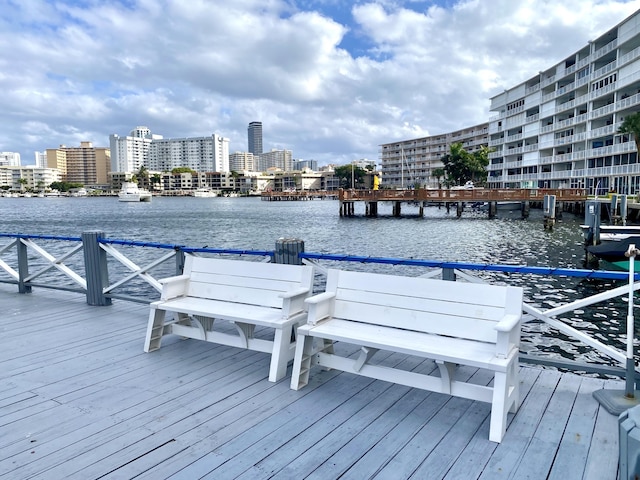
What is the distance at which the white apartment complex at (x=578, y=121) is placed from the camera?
2039 inches

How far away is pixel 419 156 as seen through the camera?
5896 inches

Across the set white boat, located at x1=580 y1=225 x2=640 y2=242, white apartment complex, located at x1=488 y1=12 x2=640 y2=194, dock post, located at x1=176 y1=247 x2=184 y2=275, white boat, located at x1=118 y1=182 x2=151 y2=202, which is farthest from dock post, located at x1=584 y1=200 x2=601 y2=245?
white boat, located at x1=118 y1=182 x2=151 y2=202

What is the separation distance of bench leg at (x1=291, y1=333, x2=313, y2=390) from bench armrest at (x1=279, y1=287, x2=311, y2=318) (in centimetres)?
32

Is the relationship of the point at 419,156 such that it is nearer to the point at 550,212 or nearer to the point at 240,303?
the point at 550,212

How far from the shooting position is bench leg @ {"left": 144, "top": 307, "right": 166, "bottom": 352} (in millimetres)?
5045

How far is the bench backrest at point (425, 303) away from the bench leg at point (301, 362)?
0.40 m

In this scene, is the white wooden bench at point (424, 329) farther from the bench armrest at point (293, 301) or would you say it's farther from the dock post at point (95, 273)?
the dock post at point (95, 273)

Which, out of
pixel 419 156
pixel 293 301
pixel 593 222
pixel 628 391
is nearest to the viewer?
pixel 628 391

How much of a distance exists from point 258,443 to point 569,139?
2826 inches

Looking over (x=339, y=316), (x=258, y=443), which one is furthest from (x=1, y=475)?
(x=339, y=316)

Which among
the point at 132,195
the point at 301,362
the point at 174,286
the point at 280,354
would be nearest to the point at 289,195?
the point at 132,195

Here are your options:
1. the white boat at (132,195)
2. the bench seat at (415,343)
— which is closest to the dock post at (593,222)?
the bench seat at (415,343)

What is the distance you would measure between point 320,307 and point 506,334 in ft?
5.18

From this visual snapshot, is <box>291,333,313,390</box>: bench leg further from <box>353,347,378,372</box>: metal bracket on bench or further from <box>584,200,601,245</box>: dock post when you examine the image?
<box>584,200,601,245</box>: dock post
